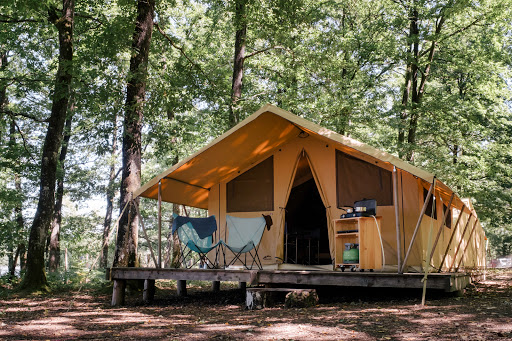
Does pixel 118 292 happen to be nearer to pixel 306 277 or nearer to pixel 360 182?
pixel 306 277

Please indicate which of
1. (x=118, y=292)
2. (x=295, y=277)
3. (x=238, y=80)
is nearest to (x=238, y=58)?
(x=238, y=80)

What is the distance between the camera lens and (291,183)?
6.79 meters

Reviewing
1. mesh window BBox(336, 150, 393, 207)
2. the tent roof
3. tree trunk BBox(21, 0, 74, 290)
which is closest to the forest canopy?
tree trunk BBox(21, 0, 74, 290)

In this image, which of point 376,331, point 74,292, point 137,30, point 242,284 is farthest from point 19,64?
point 376,331

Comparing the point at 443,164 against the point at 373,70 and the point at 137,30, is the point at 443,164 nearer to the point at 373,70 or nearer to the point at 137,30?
the point at 373,70

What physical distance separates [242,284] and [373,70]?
809cm

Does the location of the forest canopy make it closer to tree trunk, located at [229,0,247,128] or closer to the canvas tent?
tree trunk, located at [229,0,247,128]

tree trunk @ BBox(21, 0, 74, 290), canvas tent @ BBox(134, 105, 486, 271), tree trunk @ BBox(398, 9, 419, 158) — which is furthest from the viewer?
tree trunk @ BBox(398, 9, 419, 158)

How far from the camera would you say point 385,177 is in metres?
6.12

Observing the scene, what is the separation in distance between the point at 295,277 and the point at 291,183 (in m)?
1.96

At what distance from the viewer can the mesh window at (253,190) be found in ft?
22.8

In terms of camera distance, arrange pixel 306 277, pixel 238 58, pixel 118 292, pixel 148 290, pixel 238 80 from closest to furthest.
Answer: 1. pixel 306 277
2. pixel 118 292
3. pixel 148 290
4. pixel 238 80
5. pixel 238 58

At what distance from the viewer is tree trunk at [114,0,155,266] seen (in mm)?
6555

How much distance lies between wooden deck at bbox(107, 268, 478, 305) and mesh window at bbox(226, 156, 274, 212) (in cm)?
180
